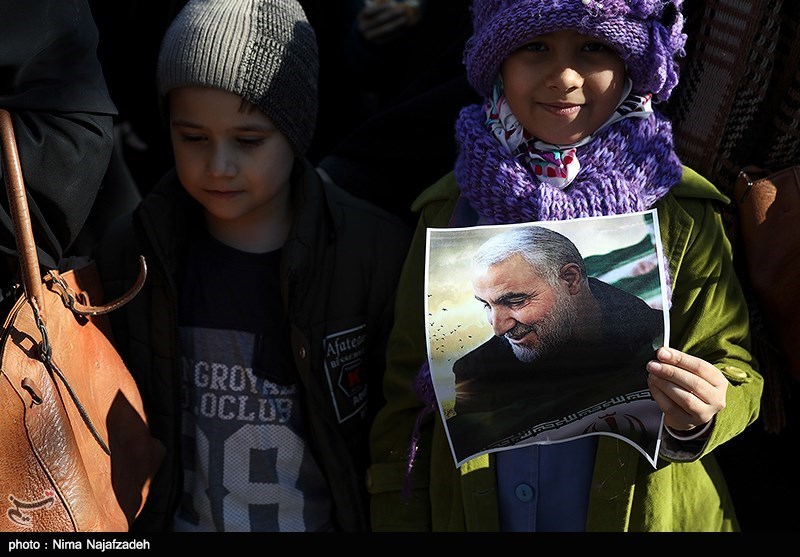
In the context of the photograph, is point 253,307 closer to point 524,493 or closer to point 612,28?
point 524,493

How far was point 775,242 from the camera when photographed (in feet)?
6.18

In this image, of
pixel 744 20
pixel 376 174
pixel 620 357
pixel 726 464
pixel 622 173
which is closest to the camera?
pixel 620 357

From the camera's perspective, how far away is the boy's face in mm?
2066

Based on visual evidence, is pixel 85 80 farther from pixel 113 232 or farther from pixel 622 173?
pixel 622 173

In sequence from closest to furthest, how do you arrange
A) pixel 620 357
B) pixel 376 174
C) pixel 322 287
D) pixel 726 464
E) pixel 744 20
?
pixel 620 357 → pixel 744 20 → pixel 322 287 → pixel 726 464 → pixel 376 174

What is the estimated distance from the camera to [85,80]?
182 cm

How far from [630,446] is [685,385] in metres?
0.27

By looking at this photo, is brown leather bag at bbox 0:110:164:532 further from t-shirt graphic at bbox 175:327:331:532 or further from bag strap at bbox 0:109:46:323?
t-shirt graphic at bbox 175:327:331:532

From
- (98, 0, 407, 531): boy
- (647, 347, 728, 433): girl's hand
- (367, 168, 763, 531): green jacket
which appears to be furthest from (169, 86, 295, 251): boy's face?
(647, 347, 728, 433): girl's hand

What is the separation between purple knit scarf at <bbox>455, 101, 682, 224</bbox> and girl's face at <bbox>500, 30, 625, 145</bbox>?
0.05 metres

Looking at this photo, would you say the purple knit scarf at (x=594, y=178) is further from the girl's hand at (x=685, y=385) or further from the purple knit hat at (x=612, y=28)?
the girl's hand at (x=685, y=385)

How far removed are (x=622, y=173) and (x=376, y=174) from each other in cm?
93

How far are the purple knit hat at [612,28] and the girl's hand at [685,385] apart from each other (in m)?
0.55

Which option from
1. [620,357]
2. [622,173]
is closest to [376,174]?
[622,173]
